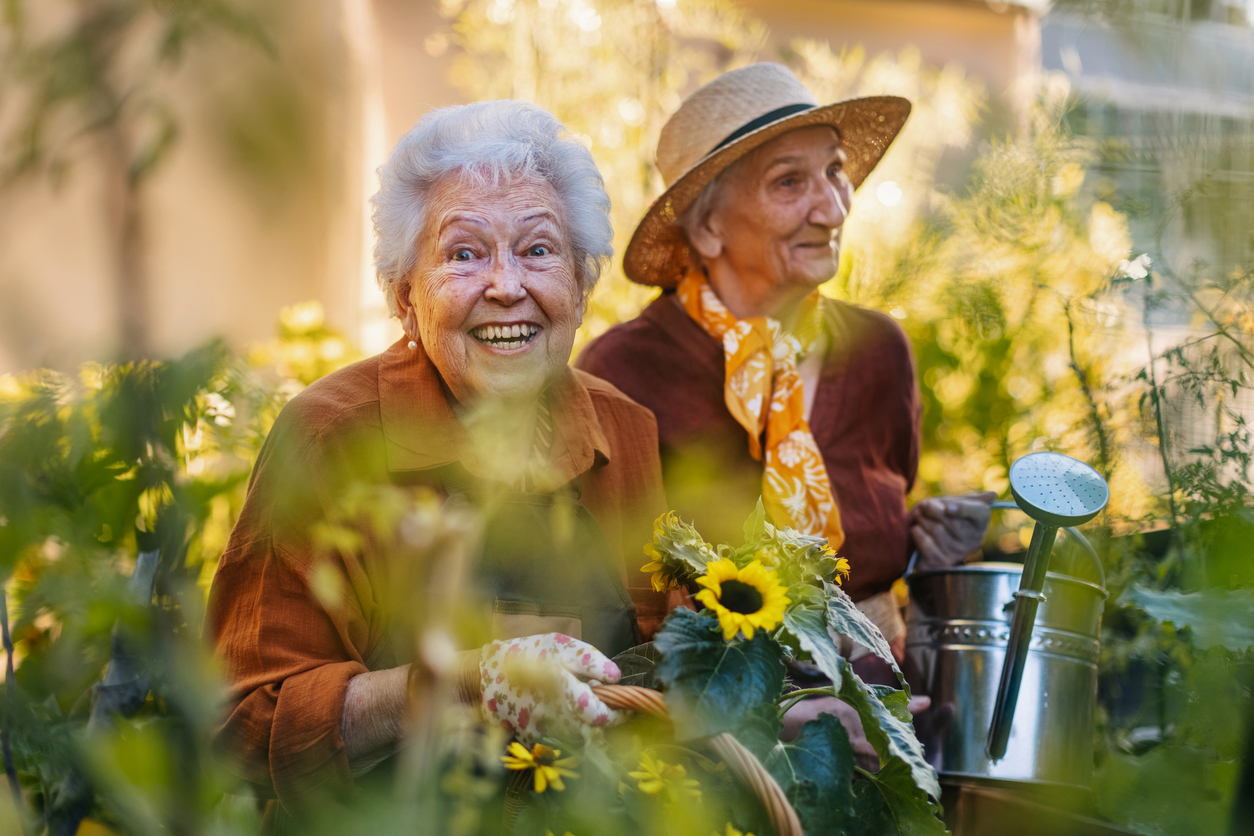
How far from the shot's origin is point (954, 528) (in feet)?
7.20

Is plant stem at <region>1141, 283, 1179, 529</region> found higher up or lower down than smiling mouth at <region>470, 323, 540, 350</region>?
lower down

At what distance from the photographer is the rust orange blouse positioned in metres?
1.29

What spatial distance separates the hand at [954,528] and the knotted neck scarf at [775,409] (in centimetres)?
23

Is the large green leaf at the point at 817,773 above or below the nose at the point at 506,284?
below

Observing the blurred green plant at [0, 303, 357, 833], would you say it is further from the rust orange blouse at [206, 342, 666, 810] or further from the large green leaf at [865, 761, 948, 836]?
the large green leaf at [865, 761, 948, 836]

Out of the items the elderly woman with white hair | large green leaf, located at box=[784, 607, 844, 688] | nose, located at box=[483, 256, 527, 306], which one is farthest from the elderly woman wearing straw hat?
large green leaf, located at box=[784, 607, 844, 688]

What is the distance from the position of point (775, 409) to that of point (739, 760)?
1295 millimetres

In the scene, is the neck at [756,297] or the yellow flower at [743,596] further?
the neck at [756,297]

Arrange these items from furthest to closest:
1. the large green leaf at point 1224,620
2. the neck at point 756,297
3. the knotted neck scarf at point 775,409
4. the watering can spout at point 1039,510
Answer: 1. the neck at point 756,297
2. the knotted neck scarf at point 775,409
3. the watering can spout at point 1039,510
4. the large green leaf at point 1224,620

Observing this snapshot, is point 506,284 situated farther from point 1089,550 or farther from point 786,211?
point 1089,550

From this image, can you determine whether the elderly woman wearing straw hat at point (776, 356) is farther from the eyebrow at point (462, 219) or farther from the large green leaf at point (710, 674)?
the large green leaf at point (710, 674)

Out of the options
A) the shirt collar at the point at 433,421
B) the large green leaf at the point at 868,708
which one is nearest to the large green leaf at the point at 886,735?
the large green leaf at the point at 868,708

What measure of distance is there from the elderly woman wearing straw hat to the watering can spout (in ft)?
2.04

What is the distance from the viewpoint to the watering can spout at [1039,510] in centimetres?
143
